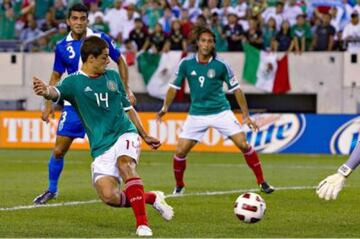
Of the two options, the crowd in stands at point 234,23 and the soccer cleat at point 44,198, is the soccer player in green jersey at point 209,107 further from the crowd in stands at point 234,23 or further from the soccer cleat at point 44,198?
the crowd in stands at point 234,23

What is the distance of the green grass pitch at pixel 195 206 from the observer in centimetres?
1146

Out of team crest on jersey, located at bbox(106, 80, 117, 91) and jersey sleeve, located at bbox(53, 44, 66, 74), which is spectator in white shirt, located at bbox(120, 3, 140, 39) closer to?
jersey sleeve, located at bbox(53, 44, 66, 74)

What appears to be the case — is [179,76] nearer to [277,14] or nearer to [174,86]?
[174,86]

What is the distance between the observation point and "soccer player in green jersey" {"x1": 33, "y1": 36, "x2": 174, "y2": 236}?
1113cm

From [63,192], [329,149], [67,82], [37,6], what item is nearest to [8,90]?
[37,6]

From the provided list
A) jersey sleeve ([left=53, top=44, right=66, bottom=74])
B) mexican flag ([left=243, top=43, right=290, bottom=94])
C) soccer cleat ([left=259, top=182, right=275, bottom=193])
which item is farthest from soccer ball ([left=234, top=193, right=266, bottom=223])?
mexican flag ([left=243, top=43, right=290, bottom=94])

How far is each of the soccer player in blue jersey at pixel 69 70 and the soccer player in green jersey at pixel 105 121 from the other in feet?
9.04

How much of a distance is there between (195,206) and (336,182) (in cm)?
359

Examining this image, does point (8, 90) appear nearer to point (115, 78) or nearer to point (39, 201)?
point (39, 201)

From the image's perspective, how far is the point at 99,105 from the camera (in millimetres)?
11336

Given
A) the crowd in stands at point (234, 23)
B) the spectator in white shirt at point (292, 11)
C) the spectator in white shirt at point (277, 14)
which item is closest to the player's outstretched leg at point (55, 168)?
the crowd in stands at point (234, 23)

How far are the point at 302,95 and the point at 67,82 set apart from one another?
20.3 metres

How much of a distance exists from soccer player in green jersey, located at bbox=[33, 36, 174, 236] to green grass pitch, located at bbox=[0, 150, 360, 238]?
1.75 feet

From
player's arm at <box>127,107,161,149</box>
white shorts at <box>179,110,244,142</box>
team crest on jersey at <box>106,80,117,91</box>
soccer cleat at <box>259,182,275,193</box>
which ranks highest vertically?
Answer: team crest on jersey at <box>106,80,117,91</box>
